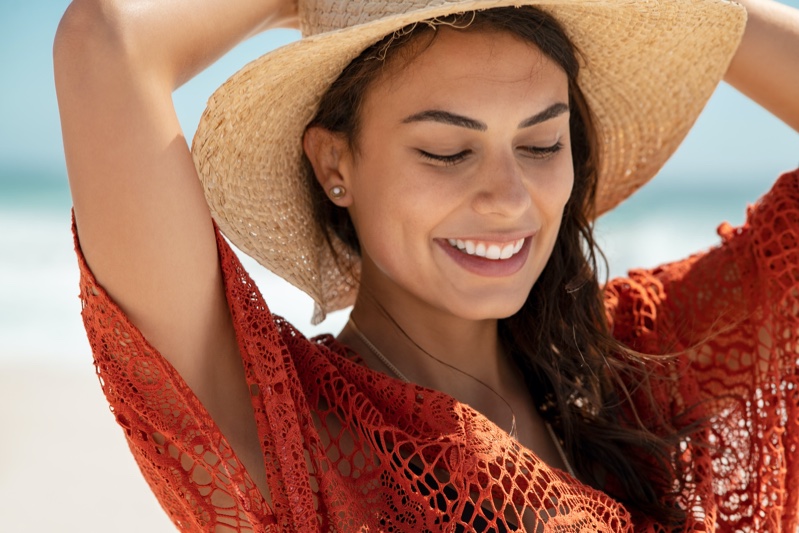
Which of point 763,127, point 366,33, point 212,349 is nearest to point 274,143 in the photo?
point 366,33

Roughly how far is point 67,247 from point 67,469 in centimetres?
552

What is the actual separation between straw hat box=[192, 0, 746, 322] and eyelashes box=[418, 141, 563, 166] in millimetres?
246

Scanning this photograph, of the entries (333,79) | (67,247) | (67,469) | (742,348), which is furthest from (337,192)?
(67,247)

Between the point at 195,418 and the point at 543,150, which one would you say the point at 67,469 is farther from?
the point at 543,150

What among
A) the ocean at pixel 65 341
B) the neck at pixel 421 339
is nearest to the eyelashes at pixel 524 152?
the neck at pixel 421 339

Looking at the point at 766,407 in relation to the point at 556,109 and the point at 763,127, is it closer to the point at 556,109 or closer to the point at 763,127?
the point at 556,109

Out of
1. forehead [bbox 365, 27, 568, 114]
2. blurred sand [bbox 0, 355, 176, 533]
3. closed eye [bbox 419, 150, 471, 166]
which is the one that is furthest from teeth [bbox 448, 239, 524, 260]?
blurred sand [bbox 0, 355, 176, 533]

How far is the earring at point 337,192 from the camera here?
6.89 feet

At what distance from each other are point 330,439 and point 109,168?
25.3 inches

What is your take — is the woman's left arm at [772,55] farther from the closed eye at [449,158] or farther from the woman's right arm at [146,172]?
the woman's right arm at [146,172]

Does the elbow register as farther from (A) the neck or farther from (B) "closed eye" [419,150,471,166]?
(A) the neck

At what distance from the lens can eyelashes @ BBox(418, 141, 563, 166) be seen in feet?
6.18

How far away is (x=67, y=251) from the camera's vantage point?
396 inches

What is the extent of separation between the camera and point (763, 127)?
45.6ft
